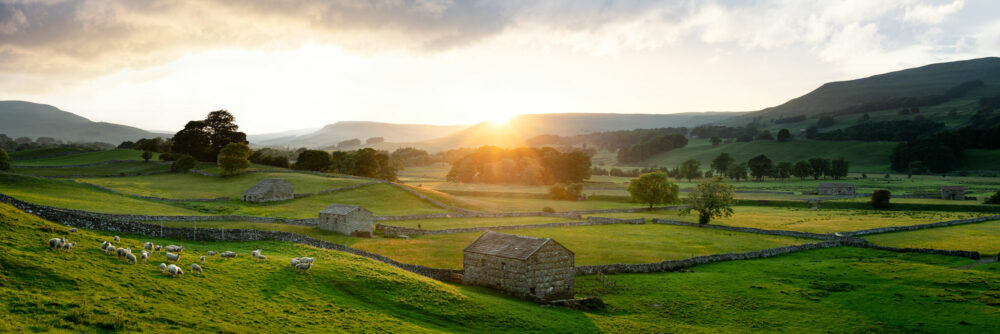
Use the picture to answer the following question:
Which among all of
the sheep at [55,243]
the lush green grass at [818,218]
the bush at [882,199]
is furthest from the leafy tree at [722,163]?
the sheep at [55,243]

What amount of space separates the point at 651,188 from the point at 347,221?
5256cm

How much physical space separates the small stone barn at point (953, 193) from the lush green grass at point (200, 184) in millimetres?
100964

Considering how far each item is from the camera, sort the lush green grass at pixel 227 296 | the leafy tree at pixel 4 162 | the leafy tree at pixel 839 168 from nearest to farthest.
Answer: the lush green grass at pixel 227 296
the leafy tree at pixel 4 162
the leafy tree at pixel 839 168

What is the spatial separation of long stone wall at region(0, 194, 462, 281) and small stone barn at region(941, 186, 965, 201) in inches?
3901

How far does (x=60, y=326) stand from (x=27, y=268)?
4.58 m

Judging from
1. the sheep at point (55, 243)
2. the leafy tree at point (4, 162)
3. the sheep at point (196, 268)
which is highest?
Answer: the leafy tree at point (4, 162)

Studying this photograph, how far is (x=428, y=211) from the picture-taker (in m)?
71.9

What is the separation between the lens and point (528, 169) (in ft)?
439

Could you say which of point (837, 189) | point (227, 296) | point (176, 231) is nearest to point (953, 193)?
point (837, 189)

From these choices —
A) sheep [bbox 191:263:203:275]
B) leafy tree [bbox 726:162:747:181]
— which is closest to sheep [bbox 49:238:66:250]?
sheep [bbox 191:263:203:275]

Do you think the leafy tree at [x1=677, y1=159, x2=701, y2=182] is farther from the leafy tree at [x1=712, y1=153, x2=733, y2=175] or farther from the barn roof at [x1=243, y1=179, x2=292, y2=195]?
the barn roof at [x1=243, y1=179, x2=292, y2=195]

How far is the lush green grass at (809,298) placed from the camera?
1109 inches

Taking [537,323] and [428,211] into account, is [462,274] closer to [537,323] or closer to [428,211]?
[537,323]

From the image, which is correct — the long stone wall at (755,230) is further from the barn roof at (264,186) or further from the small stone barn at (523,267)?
the barn roof at (264,186)
